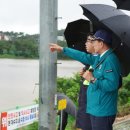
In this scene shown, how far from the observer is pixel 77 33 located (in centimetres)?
517

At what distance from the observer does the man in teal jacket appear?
4.00 metres

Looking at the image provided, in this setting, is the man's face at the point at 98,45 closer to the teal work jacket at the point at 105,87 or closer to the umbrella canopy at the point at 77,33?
the teal work jacket at the point at 105,87

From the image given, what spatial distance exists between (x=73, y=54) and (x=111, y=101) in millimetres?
635

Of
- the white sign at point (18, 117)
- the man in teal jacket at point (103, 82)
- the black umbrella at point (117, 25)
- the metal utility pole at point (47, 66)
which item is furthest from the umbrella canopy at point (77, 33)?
the white sign at point (18, 117)

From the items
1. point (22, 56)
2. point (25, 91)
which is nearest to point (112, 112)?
point (22, 56)

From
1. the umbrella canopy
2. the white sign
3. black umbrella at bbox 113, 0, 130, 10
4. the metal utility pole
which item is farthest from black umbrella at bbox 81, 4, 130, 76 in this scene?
the white sign

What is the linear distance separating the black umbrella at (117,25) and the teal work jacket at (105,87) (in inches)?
4.0

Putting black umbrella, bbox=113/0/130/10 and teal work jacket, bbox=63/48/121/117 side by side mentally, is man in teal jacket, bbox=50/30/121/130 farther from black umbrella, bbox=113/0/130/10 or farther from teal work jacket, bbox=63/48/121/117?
black umbrella, bbox=113/0/130/10

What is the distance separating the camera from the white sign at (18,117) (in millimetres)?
5386

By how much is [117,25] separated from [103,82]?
0.60 metres

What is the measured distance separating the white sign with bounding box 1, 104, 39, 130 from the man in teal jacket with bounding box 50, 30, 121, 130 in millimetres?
1494

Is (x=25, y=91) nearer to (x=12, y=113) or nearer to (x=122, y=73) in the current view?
(x=12, y=113)

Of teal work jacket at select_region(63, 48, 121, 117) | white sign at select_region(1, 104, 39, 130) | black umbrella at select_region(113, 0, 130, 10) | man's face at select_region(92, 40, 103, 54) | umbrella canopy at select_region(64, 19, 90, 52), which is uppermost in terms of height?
black umbrella at select_region(113, 0, 130, 10)

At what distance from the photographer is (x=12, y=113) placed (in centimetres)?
543
